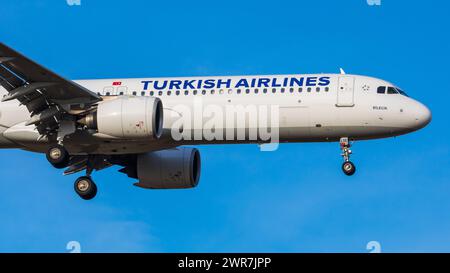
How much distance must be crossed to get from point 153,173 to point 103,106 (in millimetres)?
7380

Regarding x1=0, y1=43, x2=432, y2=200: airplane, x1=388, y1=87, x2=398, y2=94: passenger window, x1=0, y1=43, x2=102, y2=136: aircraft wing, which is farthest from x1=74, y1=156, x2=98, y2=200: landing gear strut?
x1=388, y1=87, x2=398, y2=94: passenger window

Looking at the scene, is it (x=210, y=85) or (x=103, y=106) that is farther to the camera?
(x=210, y=85)

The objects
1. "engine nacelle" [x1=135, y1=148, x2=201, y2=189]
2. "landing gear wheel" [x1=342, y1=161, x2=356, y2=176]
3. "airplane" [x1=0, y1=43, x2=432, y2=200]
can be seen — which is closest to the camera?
"airplane" [x1=0, y1=43, x2=432, y2=200]

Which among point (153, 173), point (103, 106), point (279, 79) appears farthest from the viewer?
point (153, 173)

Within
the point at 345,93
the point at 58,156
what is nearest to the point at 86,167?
the point at 58,156

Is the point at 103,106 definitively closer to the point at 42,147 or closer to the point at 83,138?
the point at 83,138

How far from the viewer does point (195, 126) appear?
35156mm

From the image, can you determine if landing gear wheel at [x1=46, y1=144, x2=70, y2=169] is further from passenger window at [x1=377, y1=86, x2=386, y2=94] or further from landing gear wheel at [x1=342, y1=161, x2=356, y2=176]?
passenger window at [x1=377, y1=86, x2=386, y2=94]

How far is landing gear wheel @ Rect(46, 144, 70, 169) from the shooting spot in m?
34.8

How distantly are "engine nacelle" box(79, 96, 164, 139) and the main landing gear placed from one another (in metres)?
2.12

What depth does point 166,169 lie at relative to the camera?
4056cm

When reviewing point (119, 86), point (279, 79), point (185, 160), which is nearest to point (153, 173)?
point (185, 160)

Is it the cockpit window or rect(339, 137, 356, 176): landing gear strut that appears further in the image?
the cockpit window

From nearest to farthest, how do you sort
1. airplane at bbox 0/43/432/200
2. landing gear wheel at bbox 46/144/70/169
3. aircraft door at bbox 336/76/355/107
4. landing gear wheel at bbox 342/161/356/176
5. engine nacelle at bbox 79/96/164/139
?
engine nacelle at bbox 79/96/164/139
airplane at bbox 0/43/432/200
landing gear wheel at bbox 46/144/70/169
landing gear wheel at bbox 342/161/356/176
aircraft door at bbox 336/76/355/107
